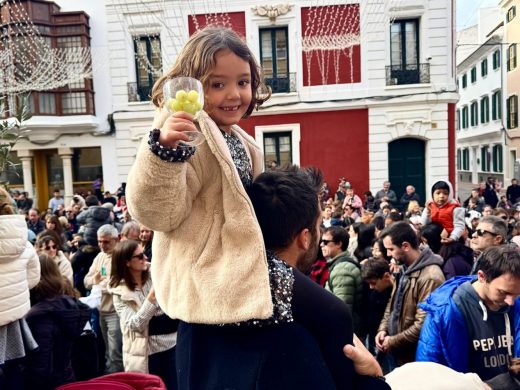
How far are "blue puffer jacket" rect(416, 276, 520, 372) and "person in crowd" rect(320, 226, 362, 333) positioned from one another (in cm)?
129

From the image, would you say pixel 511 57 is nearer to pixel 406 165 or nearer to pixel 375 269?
pixel 406 165

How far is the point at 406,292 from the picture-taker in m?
3.48

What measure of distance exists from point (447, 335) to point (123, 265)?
7.82 ft

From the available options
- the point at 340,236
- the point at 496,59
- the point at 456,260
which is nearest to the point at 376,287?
the point at 340,236

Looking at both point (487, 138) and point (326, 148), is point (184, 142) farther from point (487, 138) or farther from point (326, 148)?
point (487, 138)

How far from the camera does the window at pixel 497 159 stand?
28391 mm

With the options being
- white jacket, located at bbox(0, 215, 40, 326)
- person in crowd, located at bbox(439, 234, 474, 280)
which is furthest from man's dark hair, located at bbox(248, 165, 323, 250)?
person in crowd, located at bbox(439, 234, 474, 280)

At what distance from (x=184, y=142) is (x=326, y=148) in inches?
570

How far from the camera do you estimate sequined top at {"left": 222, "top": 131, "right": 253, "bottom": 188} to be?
1369 mm

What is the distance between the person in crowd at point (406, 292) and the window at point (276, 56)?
12041 millimetres

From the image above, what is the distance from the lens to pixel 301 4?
48.0 ft

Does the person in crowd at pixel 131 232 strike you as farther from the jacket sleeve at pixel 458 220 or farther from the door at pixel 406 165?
the door at pixel 406 165

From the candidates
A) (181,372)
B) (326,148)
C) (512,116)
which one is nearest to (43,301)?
(181,372)

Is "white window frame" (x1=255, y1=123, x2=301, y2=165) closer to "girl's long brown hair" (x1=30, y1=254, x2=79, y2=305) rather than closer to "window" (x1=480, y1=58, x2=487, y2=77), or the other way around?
"girl's long brown hair" (x1=30, y1=254, x2=79, y2=305)
